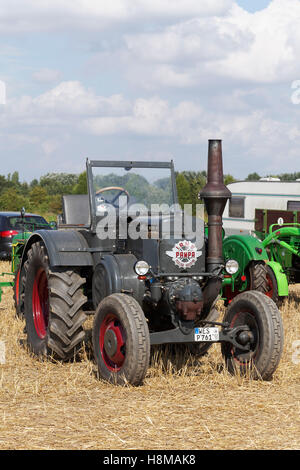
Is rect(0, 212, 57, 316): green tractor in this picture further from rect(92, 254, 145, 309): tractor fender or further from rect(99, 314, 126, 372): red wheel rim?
rect(99, 314, 126, 372): red wheel rim

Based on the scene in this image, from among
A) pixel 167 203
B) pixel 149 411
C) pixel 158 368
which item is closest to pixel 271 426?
pixel 149 411

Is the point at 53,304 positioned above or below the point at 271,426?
above

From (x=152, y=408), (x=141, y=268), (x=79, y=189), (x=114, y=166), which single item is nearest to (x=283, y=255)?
(x=114, y=166)

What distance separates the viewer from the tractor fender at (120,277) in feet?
20.7

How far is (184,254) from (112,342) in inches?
43.2

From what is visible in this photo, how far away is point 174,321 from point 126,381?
30.7 inches

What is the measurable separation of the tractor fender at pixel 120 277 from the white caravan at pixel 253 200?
489 inches

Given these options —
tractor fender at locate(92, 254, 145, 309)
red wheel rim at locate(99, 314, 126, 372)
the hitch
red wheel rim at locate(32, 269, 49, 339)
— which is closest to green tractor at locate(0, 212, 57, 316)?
red wheel rim at locate(32, 269, 49, 339)

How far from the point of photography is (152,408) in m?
5.25

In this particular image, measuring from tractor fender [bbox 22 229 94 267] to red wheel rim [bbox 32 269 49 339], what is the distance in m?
0.57

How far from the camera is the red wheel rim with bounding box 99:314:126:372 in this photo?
19.4ft

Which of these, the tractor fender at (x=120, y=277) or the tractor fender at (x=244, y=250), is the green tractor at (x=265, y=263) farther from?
the tractor fender at (x=120, y=277)
